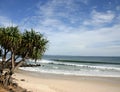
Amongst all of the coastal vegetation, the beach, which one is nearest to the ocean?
the beach

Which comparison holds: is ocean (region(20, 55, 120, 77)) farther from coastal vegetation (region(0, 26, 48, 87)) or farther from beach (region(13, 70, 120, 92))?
coastal vegetation (region(0, 26, 48, 87))

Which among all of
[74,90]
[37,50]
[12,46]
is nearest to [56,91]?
[74,90]

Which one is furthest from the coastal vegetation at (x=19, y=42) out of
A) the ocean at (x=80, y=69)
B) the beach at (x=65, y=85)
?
the ocean at (x=80, y=69)

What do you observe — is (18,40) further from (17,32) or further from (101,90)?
(101,90)

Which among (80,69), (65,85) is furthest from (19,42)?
(80,69)

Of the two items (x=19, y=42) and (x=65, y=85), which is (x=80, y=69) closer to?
(x=65, y=85)

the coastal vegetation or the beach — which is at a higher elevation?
the coastal vegetation

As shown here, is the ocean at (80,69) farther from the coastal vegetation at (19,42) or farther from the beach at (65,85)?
the coastal vegetation at (19,42)

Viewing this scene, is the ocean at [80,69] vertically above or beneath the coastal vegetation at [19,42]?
beneath

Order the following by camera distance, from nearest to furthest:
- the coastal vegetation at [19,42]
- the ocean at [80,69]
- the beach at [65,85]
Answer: the coastal vegetation at [19,42]
the beach at [65,85]
the ocean at [80,69]

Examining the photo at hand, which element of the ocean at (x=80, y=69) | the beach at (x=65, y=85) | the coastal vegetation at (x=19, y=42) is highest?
the coastal vegetation at (x=19, y=42)

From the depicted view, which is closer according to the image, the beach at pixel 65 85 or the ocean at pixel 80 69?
the beach at pixel 65 85

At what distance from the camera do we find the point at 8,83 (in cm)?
1531

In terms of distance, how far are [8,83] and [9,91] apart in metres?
1.77
